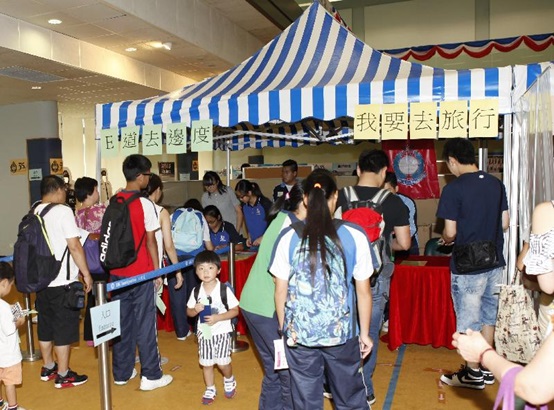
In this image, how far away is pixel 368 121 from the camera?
3479mm

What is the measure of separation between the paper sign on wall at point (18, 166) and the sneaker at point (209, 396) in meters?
7.78

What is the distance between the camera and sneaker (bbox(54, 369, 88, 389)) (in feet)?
11.9

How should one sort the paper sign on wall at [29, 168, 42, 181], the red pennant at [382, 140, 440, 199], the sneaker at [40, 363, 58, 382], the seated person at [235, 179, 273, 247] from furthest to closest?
the paper sign on wall at [29, 168, 42, 181] → the red pennant at [382, 140, 440, 199] → the seated person at [235, 179, 273, 247] → the sneaker at [40, 363, 58, 382]

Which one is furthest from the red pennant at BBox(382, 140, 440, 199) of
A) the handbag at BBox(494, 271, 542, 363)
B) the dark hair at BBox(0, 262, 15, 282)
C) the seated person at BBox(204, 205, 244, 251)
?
the dark hair at BBox(0, 262, 15, 282)

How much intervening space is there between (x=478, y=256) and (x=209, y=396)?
6.32 feet

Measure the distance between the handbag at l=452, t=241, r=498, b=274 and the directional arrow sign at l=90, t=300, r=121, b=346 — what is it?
211 centimetres

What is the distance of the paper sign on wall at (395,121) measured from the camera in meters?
3.41

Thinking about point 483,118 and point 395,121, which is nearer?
point 483,118

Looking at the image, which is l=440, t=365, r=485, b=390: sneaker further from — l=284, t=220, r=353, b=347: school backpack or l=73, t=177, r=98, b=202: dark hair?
l=73, t=177, r=98, b=202: dark hair

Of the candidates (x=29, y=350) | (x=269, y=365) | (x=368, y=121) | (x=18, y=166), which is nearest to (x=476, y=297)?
(x=368, y=121)

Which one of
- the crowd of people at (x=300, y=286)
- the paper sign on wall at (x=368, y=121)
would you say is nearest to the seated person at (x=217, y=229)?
the crowd of people at (x=300, y=286)

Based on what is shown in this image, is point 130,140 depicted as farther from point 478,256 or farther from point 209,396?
point 478,256

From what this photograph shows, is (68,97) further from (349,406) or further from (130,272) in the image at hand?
(349,406)

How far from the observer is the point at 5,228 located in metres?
10.0
